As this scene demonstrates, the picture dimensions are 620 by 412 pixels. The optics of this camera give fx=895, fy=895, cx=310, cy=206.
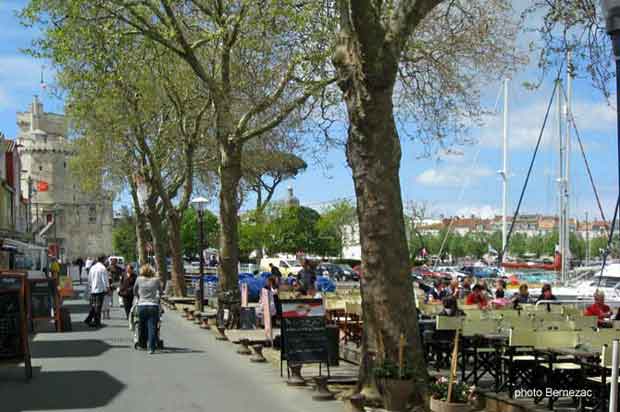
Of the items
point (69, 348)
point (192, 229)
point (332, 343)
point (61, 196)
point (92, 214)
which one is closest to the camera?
point (332, 343)

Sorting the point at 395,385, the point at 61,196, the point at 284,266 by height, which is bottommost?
the point at 395,385

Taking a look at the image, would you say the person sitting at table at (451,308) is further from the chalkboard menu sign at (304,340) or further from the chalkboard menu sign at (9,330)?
the chalkboard menu sign at (9,330)

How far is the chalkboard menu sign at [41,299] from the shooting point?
69.6 feet

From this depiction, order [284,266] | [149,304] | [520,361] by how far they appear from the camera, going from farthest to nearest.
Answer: [284,266] < [149,304] < [520,361]

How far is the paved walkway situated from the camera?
1136cm

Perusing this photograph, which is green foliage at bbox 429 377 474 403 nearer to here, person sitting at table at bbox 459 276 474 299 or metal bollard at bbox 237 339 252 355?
metal bollard at bbox 237 339 252 355

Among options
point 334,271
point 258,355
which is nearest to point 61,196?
point 334,271

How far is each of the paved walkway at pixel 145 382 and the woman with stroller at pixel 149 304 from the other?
382 millimetres

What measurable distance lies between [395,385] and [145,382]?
4.52 metres

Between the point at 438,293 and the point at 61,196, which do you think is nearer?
the point at 438,293

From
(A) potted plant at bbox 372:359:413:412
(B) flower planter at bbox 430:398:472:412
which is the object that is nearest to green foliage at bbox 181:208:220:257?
(A) potted plant at bbox 372:359:413:412

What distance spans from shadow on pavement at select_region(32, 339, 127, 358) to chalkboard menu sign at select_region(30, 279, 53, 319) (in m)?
2.32

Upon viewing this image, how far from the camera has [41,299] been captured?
2147cm

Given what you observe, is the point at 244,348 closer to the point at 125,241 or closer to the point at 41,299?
the point at 41,299
